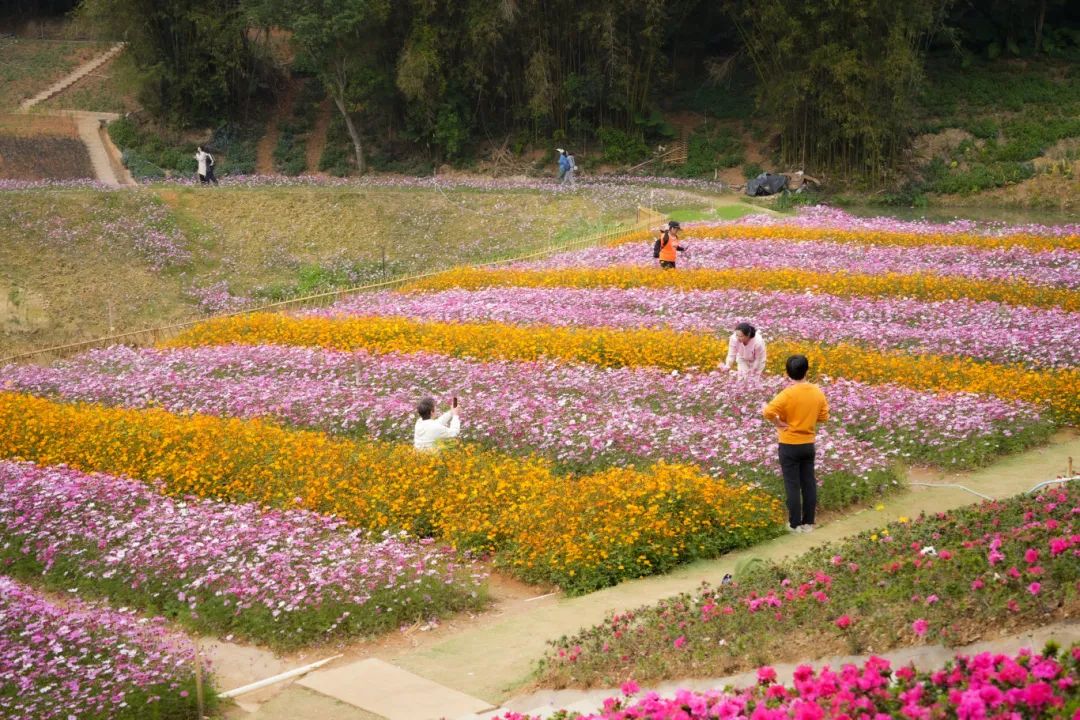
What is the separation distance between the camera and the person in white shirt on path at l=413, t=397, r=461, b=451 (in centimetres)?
1212

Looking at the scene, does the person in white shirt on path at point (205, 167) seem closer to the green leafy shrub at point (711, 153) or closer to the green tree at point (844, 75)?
the green leafy shrub at point (711, 153)

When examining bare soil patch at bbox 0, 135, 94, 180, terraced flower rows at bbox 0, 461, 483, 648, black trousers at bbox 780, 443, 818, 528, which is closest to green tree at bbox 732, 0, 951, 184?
bare soil patch at bbox 0, 135, 94, 180

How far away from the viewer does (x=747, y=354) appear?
13.9 meters

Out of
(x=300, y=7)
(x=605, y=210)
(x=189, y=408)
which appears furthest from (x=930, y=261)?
(x=300, y=7)

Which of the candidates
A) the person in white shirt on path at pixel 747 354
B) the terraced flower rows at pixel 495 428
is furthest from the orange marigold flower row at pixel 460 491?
the person in white shirt on path at pixel 747 354

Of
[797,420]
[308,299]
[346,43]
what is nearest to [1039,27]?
[346,43]

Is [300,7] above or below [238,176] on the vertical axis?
above

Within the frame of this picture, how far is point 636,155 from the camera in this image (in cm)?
4519

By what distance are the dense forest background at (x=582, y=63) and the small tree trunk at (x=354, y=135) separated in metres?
0.10

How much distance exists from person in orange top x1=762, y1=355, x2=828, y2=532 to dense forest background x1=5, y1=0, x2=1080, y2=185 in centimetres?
2940

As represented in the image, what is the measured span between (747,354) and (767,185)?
82.2 ft

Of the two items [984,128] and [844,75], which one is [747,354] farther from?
[984,128]

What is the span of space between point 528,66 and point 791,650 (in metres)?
40.2

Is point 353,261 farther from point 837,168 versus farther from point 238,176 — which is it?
point 837,168
